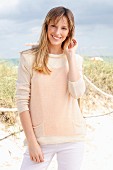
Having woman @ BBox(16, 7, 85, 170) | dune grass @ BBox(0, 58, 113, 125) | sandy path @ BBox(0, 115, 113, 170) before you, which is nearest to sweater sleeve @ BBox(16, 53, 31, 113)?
woman @ BBox(16, 7, 85, 170)

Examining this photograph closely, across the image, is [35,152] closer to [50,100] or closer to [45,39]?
[50,100]

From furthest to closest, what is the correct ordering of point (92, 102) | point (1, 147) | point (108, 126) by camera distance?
1. point (92, 102)
2. point (108, 126)
3. point (1, 147)

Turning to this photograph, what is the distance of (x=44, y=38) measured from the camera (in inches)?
57.6

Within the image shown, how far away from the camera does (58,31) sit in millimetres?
1456

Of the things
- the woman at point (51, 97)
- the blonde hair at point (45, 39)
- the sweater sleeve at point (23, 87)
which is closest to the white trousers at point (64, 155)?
the woman at point (51, 97)

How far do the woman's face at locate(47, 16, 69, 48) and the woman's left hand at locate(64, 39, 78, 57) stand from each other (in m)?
0.04

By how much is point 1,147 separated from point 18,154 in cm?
16

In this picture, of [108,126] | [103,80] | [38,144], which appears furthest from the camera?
[103,80]

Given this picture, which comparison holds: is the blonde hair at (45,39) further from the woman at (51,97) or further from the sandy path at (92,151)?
the sandy path at (92,151)

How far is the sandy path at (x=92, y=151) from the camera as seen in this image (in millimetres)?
3266

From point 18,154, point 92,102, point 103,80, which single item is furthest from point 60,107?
point 103,80

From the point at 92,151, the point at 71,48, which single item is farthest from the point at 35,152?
the point at 92,151

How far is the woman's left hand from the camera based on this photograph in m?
1.46

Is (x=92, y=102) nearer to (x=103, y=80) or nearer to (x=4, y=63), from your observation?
(x=103, y=80)
